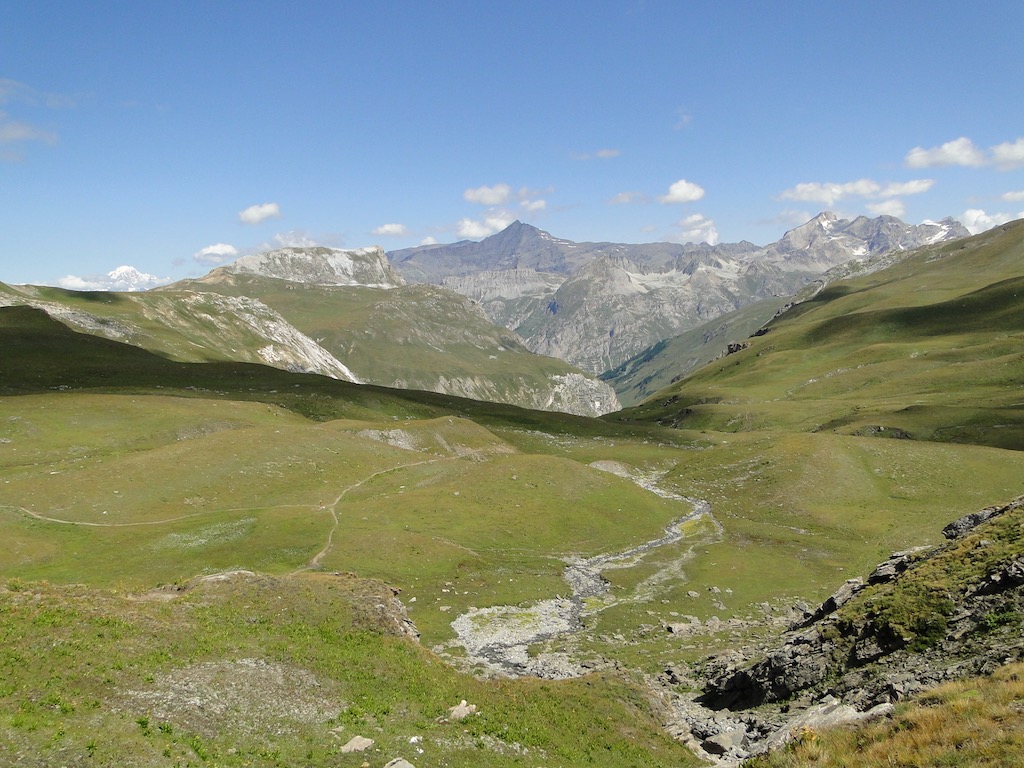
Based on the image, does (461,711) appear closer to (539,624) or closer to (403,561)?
(539,624)

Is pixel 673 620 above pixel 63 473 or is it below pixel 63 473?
below

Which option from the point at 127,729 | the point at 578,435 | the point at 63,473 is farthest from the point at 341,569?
the point at 578,435

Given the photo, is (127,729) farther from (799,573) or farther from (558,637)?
(799,573)

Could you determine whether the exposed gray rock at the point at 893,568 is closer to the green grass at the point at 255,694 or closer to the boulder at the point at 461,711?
the green grass at the point at 255,694

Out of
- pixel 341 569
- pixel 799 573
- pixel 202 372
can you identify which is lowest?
pixel 799 573

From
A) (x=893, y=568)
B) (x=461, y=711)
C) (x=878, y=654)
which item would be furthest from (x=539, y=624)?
(x=878, y=654)

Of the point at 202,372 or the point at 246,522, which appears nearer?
the point at 246,522

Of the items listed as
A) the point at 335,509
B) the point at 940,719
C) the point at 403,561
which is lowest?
the point at 403,561

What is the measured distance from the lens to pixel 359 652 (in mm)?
34750

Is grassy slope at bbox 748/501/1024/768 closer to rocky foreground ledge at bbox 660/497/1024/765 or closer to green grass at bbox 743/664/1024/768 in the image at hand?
green grass at bbox 743/664/1024/768

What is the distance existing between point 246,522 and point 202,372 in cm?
Result: 9546

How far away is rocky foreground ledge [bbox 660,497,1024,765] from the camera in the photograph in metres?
27.1

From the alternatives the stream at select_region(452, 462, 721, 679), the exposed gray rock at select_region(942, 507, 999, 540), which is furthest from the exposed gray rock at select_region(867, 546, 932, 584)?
the stream at select_region(452, 462, 721, 679)

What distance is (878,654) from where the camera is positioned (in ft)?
108
